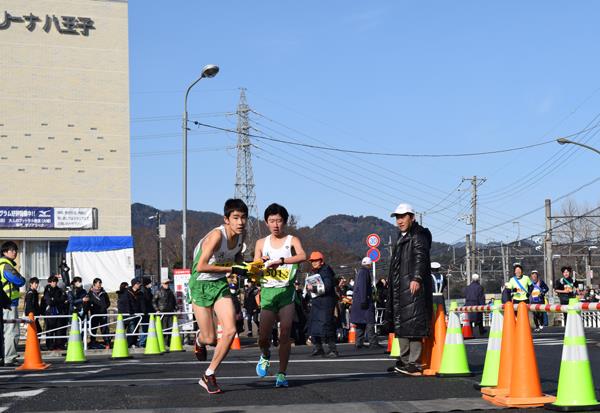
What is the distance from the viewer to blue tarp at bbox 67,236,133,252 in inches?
1604

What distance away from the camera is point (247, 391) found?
9.59 metres

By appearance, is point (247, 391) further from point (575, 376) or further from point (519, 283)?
point (519, 283)

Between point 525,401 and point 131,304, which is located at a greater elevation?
point 131,304

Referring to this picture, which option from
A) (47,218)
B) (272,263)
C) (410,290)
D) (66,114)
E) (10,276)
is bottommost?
(410,290)

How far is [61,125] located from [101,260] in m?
10.4

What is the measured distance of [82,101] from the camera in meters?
49.4

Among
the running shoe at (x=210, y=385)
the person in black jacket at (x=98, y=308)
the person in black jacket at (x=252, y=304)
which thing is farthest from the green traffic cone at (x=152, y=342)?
the running shoe at (x=210, y=385)

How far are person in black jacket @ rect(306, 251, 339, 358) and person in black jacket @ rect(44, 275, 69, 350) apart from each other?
8.11m

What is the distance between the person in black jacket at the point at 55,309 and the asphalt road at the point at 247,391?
10875mm

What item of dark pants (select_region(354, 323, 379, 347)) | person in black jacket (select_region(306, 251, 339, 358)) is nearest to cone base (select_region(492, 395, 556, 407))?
person in black jacket (select_region(306, 251, 339, 358))

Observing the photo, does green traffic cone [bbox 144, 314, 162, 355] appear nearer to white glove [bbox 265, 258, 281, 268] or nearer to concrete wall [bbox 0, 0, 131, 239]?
white glove [bbox 265, 258, 281, 268]

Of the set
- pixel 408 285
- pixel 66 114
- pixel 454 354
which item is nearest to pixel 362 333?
pixel 408 285

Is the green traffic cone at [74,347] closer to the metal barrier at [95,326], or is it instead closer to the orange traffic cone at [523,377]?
the metal barrier at [95,326]

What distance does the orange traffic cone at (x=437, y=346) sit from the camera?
11172 mm
